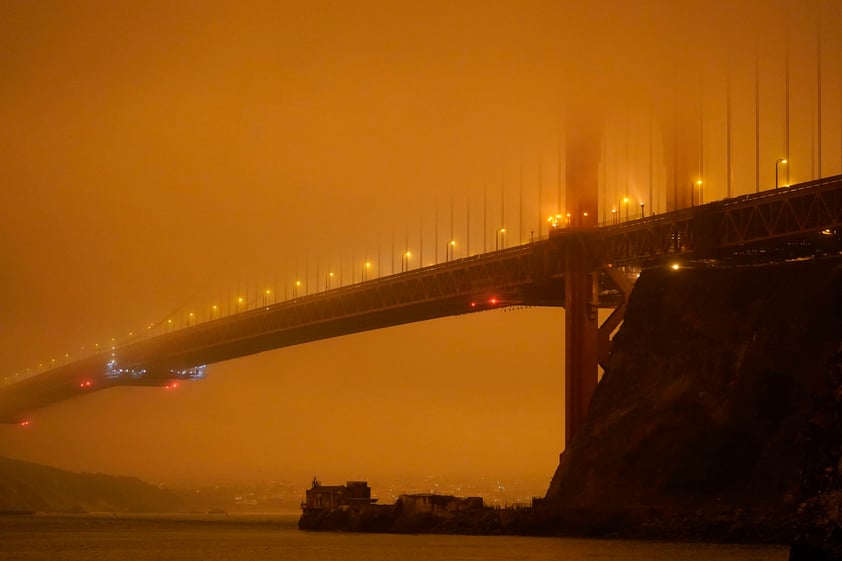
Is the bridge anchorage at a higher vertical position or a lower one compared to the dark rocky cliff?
higher

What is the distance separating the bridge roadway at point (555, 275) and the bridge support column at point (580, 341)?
0.25ft

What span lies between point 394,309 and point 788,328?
35.4 m

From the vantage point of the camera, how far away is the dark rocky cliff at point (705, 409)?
190 feet

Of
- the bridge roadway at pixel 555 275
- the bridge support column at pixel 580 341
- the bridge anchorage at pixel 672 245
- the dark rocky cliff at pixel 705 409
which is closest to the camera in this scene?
the dark rocky cliff at pixel 705 409

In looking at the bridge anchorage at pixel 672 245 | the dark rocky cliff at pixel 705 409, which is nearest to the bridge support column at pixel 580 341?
the bridge anchorage at pixel 672 245

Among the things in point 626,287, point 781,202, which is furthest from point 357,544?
point 781,202

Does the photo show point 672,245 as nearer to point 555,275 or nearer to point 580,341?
point 580,341

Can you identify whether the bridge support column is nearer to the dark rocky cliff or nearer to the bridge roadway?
the bridge roadway

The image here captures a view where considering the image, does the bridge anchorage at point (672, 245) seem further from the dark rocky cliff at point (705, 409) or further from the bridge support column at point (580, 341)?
the dark rocky cliff at point (705, 409)

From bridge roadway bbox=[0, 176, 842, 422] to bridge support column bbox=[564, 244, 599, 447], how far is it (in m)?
0.08

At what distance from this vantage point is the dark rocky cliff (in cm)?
5778

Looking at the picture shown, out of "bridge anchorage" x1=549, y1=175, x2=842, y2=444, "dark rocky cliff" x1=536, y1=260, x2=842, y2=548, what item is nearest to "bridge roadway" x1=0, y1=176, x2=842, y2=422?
"bridge anchorage" x1=549, y1=175, x2=842, y2=444

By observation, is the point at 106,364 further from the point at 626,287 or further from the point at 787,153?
the point at 787,153

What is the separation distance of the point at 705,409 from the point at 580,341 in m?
12.5
